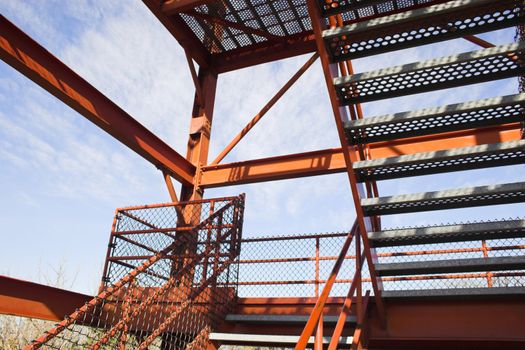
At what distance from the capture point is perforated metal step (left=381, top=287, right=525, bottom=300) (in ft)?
18.2

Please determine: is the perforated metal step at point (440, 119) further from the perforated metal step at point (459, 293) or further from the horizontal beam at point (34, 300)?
the horizontal beam at point (34, 300)

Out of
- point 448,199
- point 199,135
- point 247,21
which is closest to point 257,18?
point 247,21

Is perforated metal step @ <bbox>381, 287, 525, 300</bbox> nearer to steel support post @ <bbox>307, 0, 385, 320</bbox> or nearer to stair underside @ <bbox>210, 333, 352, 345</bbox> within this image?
steel support post @ <bbox>307, 0, 385, 320</bbox>

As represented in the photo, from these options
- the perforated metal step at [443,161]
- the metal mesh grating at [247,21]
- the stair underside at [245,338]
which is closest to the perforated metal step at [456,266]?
the perforated metal step at [443,161]

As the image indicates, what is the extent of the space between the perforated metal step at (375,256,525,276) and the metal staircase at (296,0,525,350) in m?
0.01

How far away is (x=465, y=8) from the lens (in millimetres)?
3695

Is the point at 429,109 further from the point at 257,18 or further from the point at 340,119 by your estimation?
the point at 257,18

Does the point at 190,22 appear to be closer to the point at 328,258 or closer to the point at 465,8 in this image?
the point at 328,258

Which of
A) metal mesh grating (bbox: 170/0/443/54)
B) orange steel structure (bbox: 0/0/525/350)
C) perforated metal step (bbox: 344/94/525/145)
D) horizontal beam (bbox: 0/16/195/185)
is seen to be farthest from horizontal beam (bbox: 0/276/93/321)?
metal mesh grating (bbox: 170/0/443/54)

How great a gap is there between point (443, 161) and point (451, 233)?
85cm

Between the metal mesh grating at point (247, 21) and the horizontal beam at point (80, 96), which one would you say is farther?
the metal mesh grating at point (247, 21)

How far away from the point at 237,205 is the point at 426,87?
13.4ft

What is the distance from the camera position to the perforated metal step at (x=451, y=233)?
15.1 ft

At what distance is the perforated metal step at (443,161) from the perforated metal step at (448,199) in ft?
0.95
